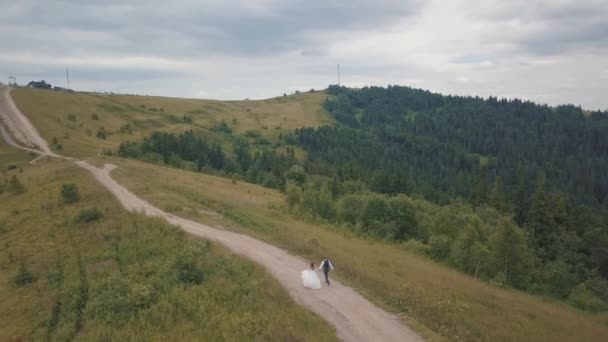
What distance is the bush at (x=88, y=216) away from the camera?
35188mm

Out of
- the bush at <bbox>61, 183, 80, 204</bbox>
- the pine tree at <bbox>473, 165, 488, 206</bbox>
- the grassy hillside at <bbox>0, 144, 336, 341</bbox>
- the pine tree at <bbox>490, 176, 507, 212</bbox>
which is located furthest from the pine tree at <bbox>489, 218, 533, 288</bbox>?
the pine tree at <bbox>473, 165, 488, 206</bbox>

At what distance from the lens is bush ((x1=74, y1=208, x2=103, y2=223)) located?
115 ft

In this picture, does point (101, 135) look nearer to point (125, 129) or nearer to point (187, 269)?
point (125, 129)

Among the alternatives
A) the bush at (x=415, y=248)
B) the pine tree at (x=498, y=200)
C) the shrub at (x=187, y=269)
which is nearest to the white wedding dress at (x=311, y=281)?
the shrub at (x=187, y=269)

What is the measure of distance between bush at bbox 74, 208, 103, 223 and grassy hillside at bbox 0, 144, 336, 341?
79mm

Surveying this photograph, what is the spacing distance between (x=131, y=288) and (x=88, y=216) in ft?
62.6

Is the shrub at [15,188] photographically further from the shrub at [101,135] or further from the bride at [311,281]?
the shrub at [101,135]

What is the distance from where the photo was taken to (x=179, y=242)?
89.8 ft

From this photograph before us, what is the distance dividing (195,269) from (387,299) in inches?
432

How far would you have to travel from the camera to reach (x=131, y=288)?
19.5 metres

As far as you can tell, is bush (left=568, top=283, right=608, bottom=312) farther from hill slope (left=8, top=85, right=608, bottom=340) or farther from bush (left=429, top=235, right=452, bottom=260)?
bush (left=429, top=235, right=452, bottom=260)

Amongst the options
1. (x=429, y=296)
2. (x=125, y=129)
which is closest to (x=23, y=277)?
(x=429, y=296)

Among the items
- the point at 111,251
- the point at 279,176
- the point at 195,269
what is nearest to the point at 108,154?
the point at 279,176

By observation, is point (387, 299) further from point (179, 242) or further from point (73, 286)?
point (73, 286)
